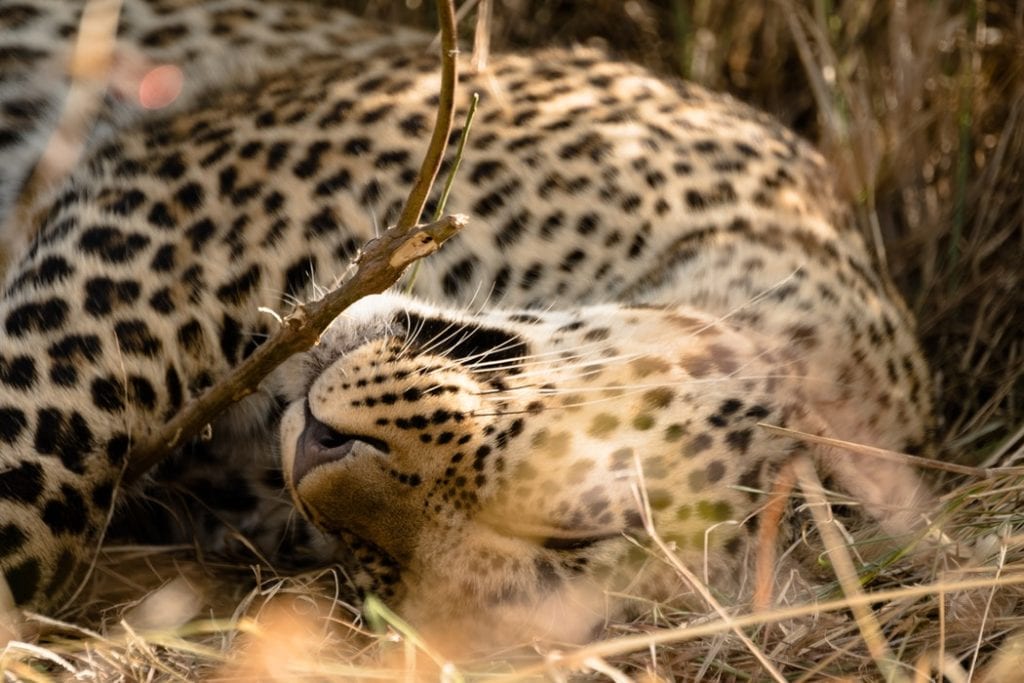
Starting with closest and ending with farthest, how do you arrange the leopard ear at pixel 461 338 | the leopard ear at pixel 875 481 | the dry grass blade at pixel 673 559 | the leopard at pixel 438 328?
the dry grass blade at pixel 673 559 < the leopard at pixel 438 328 < the leopard ear at pixel 461 338 < the leopard ear at pixel 875 481

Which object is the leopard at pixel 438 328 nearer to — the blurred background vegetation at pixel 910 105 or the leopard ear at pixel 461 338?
the leopard ear at pixel 461 338

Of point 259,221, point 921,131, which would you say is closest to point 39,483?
point 259,221

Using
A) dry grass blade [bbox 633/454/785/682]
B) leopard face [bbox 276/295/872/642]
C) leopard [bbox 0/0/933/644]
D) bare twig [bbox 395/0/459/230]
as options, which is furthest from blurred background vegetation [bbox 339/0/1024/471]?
bare twig [bbox 395/0/459/230]

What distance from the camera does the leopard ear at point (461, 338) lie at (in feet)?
8.75

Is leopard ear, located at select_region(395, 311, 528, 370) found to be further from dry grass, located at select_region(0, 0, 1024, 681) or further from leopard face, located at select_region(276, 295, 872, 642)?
dry grass, located at select_region(0, 0, 1024, 681)

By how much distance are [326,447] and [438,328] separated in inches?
15.8

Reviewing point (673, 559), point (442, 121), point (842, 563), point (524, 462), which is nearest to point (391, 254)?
point (442, 121)

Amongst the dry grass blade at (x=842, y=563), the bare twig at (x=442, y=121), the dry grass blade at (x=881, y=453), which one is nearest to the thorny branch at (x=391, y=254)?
the bare twig at (x=442, y=121)

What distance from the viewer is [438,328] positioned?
272 centimetres

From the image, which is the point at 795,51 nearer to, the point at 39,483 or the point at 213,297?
the point at 213,297

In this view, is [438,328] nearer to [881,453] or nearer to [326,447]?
[326,447]

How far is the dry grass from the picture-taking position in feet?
7.90

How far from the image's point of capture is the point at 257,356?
2.68m

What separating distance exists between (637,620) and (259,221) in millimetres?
1335
